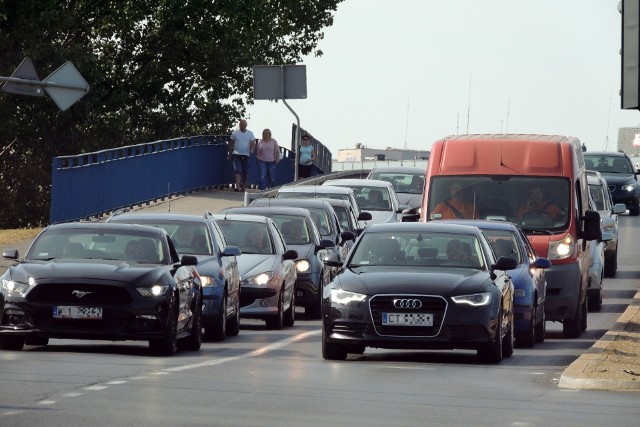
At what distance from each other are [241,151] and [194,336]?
99.8ft

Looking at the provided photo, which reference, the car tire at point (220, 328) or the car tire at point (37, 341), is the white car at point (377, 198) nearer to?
the car tire at point (220, 328)

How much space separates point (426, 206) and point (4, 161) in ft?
135

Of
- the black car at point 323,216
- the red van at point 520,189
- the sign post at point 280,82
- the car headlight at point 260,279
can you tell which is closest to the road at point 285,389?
the car headlight at point 260,279

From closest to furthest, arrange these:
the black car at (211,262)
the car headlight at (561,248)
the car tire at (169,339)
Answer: the car tire at (169,339) < the black car at (211,262) < the car headlight at (561,248)

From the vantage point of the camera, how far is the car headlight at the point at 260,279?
84.1 ft

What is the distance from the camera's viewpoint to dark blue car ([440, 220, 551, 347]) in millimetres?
22797

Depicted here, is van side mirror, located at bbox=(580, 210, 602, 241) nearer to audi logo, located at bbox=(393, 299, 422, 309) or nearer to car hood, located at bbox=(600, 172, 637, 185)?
audi logo, located at bbox=(393, 299, 422, 309)

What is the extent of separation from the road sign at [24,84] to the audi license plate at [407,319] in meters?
12.3

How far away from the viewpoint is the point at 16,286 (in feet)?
64.6

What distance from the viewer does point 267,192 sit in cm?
4391

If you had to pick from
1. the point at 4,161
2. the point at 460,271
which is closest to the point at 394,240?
the point at 460,271

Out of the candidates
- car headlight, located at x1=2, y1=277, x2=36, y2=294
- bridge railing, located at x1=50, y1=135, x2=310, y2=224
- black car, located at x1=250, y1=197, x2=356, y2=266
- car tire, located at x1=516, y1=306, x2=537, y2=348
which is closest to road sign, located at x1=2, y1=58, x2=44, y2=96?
black car, located at x1=250, y1=197, x2=356, y2=266

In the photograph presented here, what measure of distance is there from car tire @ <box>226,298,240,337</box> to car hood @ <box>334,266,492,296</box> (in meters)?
4.00

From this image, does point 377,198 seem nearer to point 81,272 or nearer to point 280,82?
point 280,82
